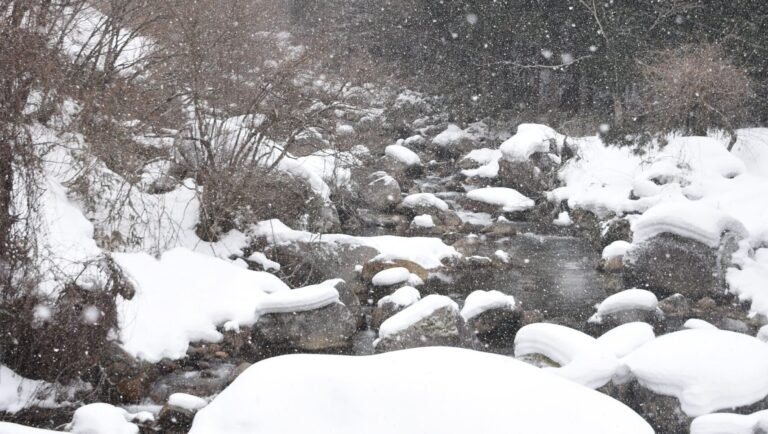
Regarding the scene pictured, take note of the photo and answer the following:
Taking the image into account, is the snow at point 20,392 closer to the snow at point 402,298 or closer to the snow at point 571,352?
the snow at point 402,298

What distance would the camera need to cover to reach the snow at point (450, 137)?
21.9 meters

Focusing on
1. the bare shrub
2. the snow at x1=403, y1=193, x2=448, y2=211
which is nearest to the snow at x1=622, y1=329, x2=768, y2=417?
the snow at x1=403, y1=193, x2=448, y2=211

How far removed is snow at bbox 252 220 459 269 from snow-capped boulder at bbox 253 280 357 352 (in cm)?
258

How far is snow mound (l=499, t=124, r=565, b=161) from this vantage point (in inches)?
680

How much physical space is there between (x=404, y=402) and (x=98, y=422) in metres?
3.30

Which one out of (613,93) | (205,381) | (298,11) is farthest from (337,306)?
(298,11)

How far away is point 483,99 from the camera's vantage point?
23656mm

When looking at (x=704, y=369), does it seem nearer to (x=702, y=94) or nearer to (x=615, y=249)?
(x=615, y=249)

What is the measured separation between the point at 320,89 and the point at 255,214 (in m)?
2.75

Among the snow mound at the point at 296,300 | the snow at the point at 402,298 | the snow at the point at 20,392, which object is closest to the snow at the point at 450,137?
the snow at the point at 402,298

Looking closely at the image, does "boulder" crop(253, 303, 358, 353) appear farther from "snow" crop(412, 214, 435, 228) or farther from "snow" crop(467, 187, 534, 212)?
"snow" crop(467, 187, 534, 212)

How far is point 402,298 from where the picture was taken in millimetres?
9430

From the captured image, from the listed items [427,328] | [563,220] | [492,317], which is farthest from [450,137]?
[427,328]

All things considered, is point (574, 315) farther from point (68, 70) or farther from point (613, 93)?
point (613, 93)
